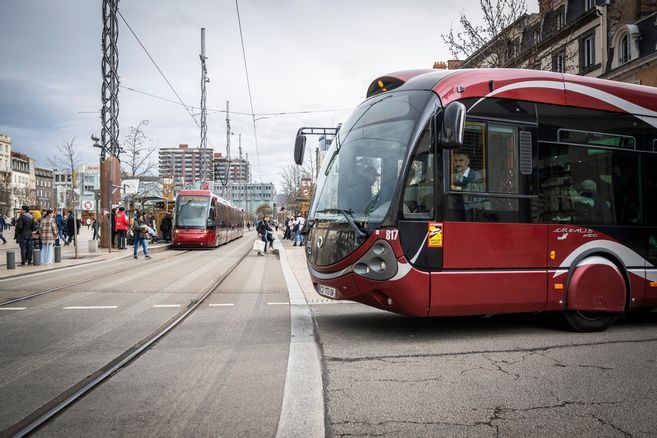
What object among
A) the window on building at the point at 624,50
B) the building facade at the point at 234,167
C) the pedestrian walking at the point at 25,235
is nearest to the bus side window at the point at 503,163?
the pedestrian walking at the point at 25,235

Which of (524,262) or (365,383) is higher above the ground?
(524,262)

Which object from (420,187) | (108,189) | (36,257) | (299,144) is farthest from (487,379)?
(108,189)

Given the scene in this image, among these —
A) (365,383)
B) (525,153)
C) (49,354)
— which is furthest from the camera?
(525,153)

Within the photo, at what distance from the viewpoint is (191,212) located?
1027 inches

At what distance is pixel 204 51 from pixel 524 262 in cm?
3645

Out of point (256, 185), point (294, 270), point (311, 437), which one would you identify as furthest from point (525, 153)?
point (256, 185)

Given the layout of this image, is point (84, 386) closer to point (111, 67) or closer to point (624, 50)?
point (111, 67)

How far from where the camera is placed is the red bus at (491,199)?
18.2 ft

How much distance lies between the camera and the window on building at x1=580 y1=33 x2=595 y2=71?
28453 millimetres

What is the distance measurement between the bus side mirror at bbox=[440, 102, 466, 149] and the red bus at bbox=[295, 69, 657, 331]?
0.01 meters

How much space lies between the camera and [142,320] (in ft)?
23.6

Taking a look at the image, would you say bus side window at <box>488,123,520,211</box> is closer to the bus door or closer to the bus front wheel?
the bus door

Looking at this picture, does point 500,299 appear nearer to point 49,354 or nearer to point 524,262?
point 524,262

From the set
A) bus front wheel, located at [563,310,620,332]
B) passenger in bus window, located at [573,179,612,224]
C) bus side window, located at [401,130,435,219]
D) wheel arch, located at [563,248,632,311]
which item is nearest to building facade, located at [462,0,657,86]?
passenger in bus window, located at [573,179,612,224]
